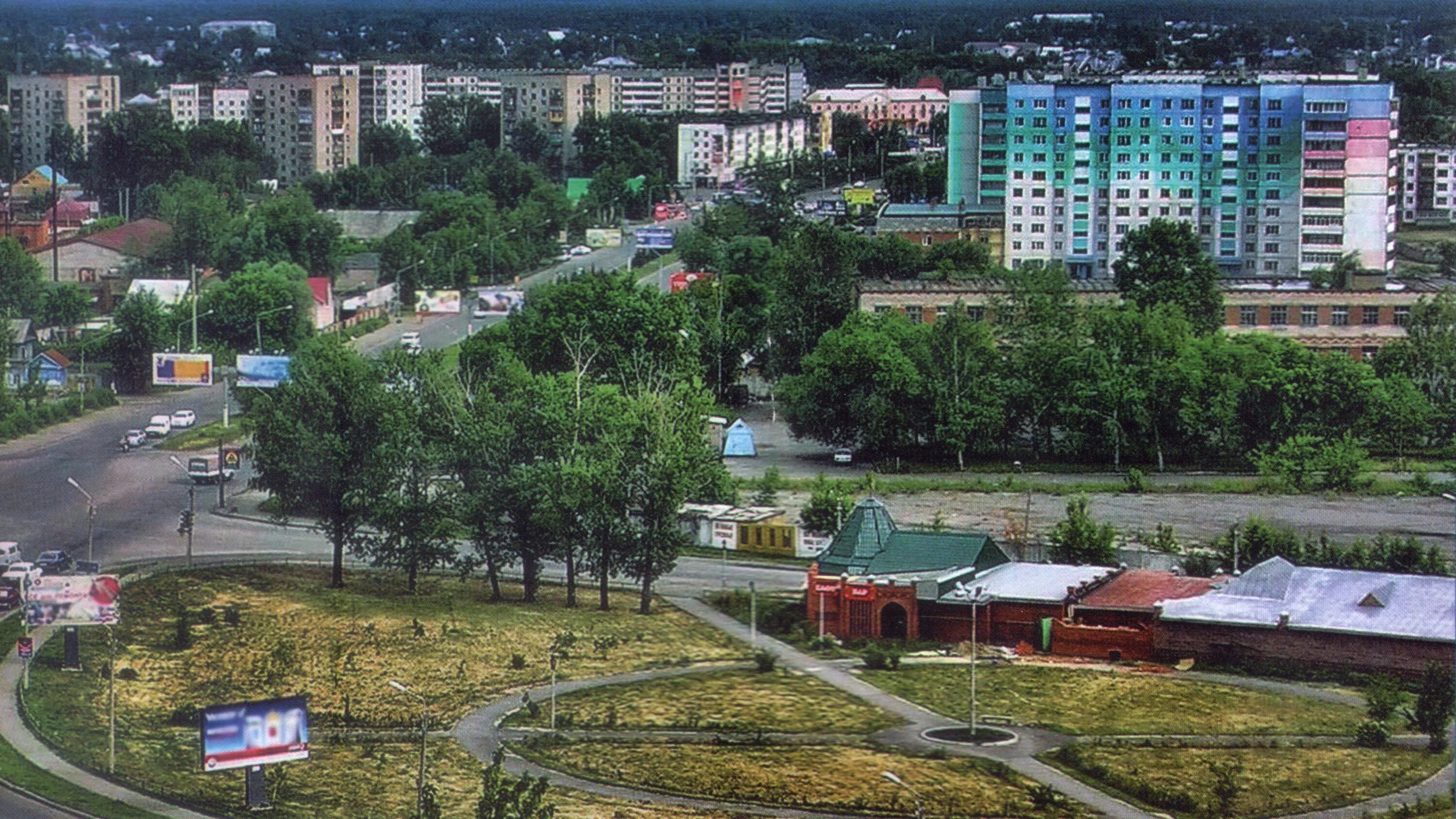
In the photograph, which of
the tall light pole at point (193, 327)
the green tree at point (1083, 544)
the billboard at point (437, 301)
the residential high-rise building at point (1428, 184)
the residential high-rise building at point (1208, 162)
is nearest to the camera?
the green tree at point (1083, 544)

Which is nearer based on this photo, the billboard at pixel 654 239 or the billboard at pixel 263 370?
the billboard at pixel 263 370

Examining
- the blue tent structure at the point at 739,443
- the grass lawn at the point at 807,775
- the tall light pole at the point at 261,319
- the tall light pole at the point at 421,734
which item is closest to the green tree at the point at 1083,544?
the blue tent structure at the point at 739,443

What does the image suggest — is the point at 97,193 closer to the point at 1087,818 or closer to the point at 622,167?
the point at 622,167

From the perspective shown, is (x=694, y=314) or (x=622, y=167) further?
(x=622, y=167)

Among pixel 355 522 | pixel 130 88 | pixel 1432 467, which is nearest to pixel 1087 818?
pixel 355 522

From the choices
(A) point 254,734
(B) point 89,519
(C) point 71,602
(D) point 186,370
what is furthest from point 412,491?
(A) point 254,734

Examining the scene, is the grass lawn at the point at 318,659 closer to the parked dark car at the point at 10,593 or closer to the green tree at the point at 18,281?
the parked dark car at the point at 10,593

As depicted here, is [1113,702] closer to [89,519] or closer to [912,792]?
[912,792]
